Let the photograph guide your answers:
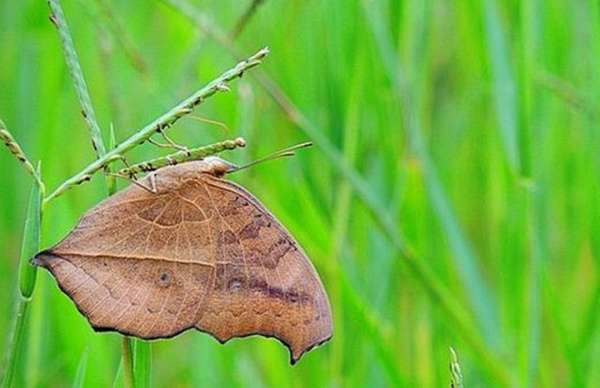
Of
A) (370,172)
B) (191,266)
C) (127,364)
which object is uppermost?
(370,172)

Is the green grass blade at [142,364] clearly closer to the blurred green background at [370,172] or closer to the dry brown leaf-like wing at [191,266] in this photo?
the dry brown leaf-like wing at [191,266]

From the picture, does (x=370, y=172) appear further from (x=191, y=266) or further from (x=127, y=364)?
(x=127, y=364)

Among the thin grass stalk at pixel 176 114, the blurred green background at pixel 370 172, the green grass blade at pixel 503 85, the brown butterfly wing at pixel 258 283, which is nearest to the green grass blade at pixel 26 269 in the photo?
the thin grass stalk at pixel 176 114

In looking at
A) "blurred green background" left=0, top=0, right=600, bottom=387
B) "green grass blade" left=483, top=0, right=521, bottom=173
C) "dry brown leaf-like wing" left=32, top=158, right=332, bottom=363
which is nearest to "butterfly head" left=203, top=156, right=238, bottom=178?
"dry brown leaf-like wing" left=32, top=158, right=332, bottom=363

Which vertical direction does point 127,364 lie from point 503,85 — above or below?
below

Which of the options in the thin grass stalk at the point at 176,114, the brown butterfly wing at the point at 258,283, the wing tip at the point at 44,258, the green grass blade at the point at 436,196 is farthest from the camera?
the green grass blade at the point at 436,196

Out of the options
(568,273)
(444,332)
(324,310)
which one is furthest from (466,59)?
(324,310)

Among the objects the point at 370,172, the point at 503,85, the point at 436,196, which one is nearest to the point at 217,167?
the point at 503,85

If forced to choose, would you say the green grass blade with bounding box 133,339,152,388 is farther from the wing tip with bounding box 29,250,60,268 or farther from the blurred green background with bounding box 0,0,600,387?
the blurred green background with bounding box 0,0,600,387

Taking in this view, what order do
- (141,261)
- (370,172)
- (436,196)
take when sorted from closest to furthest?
1. (141,261)
2. (436,196)
3. (370,172)
